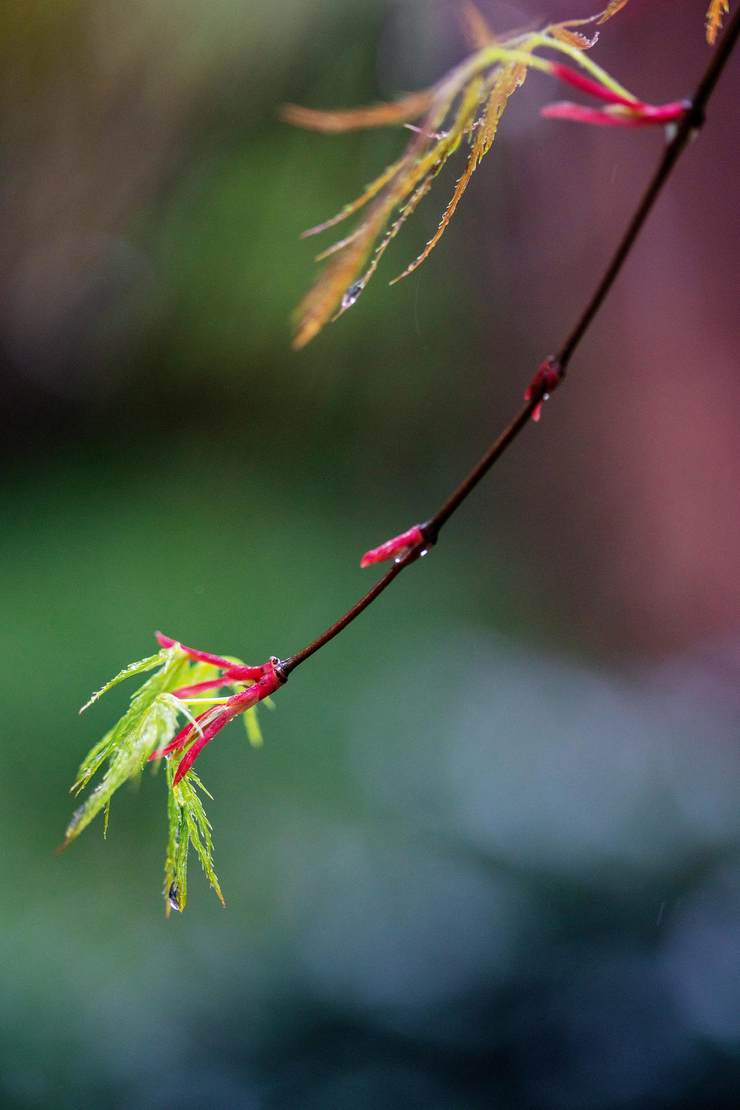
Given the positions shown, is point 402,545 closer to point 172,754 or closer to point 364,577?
point 172,754

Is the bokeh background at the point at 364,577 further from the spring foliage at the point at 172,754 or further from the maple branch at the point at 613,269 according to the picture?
A: the maple branch at the point at 613,269

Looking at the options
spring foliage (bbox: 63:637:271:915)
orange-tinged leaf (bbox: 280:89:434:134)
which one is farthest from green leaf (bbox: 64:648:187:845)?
orange-tinged leaf (bbox: 280:89:434:134)

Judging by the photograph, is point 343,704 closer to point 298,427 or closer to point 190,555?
point 190,555

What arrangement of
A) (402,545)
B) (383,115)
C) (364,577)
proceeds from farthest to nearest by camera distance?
(364,577) < (402,545) < (383,115)

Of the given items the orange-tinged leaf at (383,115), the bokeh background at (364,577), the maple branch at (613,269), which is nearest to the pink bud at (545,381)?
the maple branch at (613,269)

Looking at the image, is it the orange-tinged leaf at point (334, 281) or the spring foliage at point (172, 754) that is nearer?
the orange-tinged leaf at point (334, 281)

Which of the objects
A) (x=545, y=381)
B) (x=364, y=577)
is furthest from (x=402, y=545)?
(x=364, y=577)

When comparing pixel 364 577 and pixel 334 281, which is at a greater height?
pixel 364 577

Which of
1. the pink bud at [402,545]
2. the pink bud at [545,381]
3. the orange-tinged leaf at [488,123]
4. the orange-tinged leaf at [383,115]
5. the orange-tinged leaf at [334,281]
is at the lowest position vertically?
the orange-tinged leaf at [334,281]
